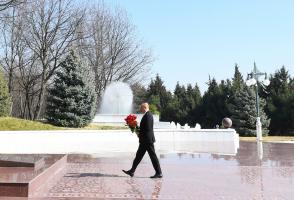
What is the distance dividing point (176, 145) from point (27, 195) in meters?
14.9

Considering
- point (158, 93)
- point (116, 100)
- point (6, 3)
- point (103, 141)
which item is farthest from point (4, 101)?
point (158, 93)

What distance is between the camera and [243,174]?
35.9ft

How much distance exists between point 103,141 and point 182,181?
1219 cm

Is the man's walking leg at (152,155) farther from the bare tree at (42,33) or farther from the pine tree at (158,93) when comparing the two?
the pine tree at (158,93)

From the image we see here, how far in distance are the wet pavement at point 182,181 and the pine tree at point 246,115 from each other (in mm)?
26588

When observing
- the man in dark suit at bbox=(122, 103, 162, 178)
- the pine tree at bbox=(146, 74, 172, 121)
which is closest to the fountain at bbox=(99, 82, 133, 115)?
the pine tree at bbox=(146, 74, 172, 121)

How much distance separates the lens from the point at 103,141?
848 inches

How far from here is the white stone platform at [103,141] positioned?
19969 mm

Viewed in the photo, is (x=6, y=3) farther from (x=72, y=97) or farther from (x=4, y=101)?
(x=72, y=97)

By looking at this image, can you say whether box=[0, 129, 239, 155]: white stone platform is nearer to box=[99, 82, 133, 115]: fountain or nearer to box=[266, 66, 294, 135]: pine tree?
box=[99, 82, 133, 115]: fountain

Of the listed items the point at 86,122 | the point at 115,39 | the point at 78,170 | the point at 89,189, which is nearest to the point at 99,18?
the point at 115,39

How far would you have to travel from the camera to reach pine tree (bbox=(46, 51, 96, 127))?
2580cm

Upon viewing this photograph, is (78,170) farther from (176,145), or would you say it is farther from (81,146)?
(176,145)

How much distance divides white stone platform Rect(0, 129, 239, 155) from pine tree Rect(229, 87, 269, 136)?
1817cm
